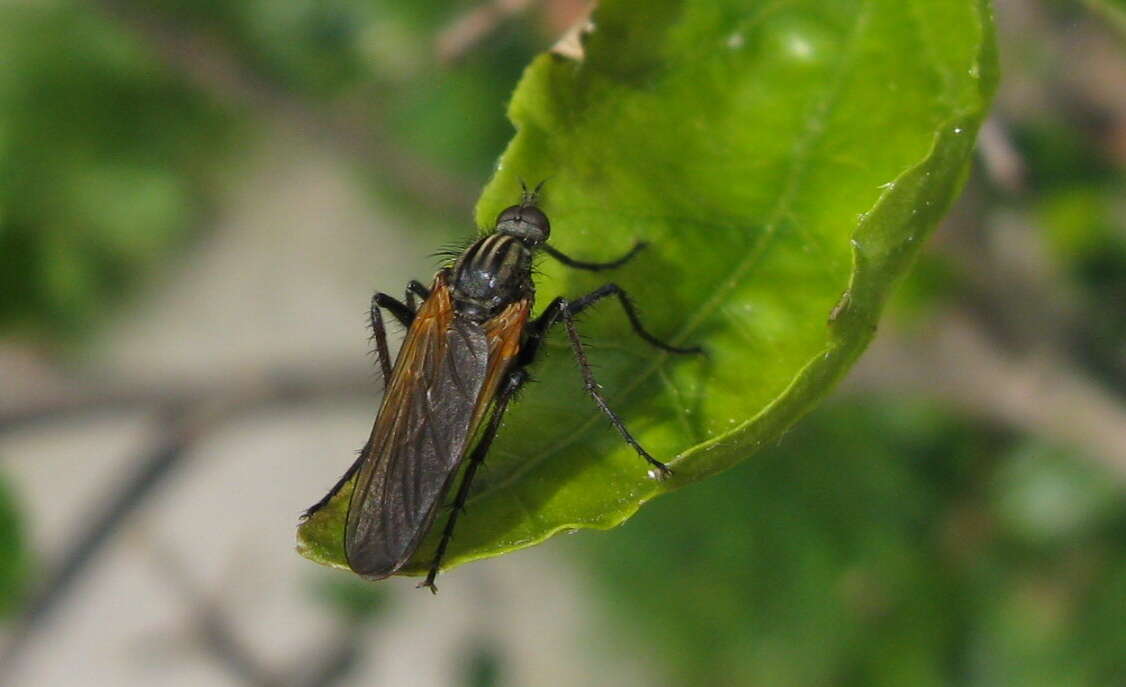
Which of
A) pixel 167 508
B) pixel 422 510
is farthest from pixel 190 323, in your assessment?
pixel 422 510

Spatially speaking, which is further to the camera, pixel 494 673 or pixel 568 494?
pixel 494 673

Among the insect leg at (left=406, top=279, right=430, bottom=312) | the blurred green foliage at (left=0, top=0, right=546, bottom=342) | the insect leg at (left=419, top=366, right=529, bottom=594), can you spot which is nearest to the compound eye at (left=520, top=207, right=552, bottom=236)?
the insect leg at (left=419, top=366, right=529, bottom=594)

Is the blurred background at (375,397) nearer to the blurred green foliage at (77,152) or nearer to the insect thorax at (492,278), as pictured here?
the blurred green foliage at (77,152)

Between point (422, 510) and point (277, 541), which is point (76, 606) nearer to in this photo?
point (277, 541)

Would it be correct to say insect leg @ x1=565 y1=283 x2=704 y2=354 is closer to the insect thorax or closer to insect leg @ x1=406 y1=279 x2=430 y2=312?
the insect thorax

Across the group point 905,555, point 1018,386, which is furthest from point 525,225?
point 905,555

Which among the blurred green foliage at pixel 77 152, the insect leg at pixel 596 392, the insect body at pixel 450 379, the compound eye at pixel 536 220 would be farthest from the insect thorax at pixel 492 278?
the blurred green foliage at pixel 77 152
